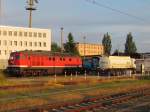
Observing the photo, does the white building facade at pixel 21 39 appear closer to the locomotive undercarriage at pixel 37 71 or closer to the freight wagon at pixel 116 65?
the freight wagon at pixel 116 65

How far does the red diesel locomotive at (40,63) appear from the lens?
53.6 metres

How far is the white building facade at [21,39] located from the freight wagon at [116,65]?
4585 centimetres

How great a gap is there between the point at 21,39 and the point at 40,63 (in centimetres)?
6186

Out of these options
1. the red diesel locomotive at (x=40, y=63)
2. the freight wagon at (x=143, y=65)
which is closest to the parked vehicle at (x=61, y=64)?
the red diesel locomotive at (x=40, y=63)

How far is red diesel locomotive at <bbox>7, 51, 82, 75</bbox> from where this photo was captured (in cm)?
5360

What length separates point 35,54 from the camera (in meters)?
55.7

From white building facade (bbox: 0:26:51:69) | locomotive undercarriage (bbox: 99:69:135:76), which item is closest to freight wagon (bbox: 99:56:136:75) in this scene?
locomotive undercarriage (bbox: 99:69:135:76)

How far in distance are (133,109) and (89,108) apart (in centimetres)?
223

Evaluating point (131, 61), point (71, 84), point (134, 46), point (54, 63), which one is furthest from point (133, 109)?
point (134, 46)

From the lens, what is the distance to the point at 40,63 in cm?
5612

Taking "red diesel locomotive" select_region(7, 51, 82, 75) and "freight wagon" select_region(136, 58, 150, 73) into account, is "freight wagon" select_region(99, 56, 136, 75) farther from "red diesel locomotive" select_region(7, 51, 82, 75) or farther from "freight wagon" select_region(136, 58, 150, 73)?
"freight wagon" select_region(136, 58, 150, 73)

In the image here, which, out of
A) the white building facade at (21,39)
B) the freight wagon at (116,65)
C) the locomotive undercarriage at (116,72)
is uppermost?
the white building facade at (21,39)

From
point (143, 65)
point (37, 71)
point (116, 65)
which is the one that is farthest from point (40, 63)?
point (143, 65)

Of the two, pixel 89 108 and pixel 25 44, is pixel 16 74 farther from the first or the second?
pixel 25 44
